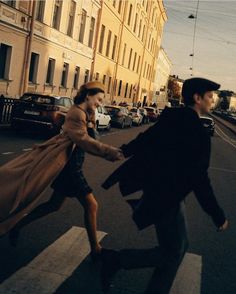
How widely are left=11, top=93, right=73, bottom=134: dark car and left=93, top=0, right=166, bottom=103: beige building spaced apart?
21.5 meters

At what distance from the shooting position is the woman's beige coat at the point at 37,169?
14.0 ft

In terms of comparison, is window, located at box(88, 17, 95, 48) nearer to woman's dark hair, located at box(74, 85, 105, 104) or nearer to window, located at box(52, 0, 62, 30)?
window, located at box(52, 0, 62, 30)

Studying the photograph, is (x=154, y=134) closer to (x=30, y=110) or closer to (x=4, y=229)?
(x=4, y=229)

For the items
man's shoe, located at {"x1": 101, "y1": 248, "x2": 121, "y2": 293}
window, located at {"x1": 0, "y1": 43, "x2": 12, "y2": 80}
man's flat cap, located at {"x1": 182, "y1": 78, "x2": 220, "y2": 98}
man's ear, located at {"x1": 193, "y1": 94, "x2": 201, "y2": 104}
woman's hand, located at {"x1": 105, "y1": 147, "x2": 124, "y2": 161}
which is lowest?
man's shoe, located at {"x1": 101, "y1": 248, "x2": 121, "y2": 293}

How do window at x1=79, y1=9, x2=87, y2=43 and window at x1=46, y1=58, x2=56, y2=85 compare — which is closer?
window at x1=46, y1=58, x2=56, y2=85

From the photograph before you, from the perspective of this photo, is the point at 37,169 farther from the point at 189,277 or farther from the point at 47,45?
the point at 47,45

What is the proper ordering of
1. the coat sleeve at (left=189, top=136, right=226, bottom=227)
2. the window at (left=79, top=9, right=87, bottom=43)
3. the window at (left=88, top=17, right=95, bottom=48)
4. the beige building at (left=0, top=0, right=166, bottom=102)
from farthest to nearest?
the window at (left=88, top=17, right=95, bottom=48)
the window at (left=79, top=9, right=87, bottom=43)
the beige building at (left=0, top=0, right=166, bottom=102)
the coat sleeve at (left=189, top=136, right=226, bottom=227)

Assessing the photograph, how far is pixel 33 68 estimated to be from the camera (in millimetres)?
26125

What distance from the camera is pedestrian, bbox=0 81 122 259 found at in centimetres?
426

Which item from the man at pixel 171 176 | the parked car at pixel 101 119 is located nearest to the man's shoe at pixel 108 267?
the man at pixel 171 176

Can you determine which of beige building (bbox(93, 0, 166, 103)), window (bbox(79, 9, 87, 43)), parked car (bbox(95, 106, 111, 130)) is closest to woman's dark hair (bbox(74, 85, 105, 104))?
parked car (bbox(95, 106, 111, 130))

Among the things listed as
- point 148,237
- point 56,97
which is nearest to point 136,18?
point 56,97

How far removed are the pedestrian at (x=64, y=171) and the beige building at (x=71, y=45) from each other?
18475mm

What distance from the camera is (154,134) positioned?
3383 millimetres
